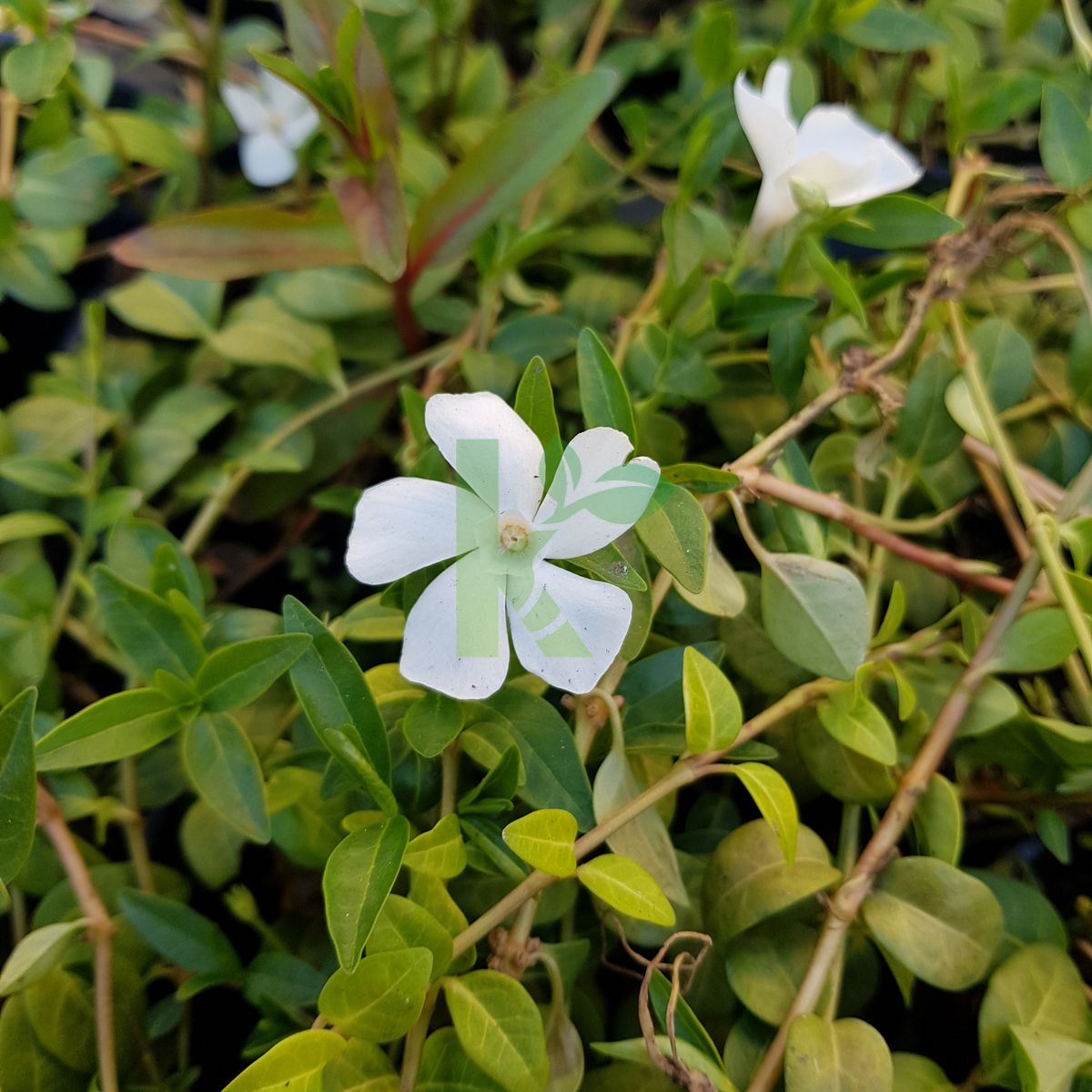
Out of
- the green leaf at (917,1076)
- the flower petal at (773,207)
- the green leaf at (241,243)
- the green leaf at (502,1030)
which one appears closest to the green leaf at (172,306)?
the green leaf at (241,243)

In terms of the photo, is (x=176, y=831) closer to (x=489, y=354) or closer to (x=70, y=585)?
(x=70, y=585)

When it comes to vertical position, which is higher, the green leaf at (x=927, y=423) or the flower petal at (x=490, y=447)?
the flower petal at (x=490, y=447)

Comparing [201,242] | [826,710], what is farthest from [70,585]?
[826,710]

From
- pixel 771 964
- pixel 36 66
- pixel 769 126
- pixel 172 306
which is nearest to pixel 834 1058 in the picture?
pixel 771 964

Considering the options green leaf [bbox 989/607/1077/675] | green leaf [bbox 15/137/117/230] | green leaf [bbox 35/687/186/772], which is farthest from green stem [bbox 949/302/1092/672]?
green leaf [bbox 15/137/117/230]

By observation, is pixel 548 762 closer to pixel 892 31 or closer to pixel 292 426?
pixel 292 426

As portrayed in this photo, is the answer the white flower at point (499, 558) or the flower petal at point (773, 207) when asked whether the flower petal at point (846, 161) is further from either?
the white flower at point (499, 558)

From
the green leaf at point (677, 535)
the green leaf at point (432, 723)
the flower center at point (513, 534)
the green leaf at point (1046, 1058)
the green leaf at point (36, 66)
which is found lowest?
the green leaf at point (1046, 1058)
